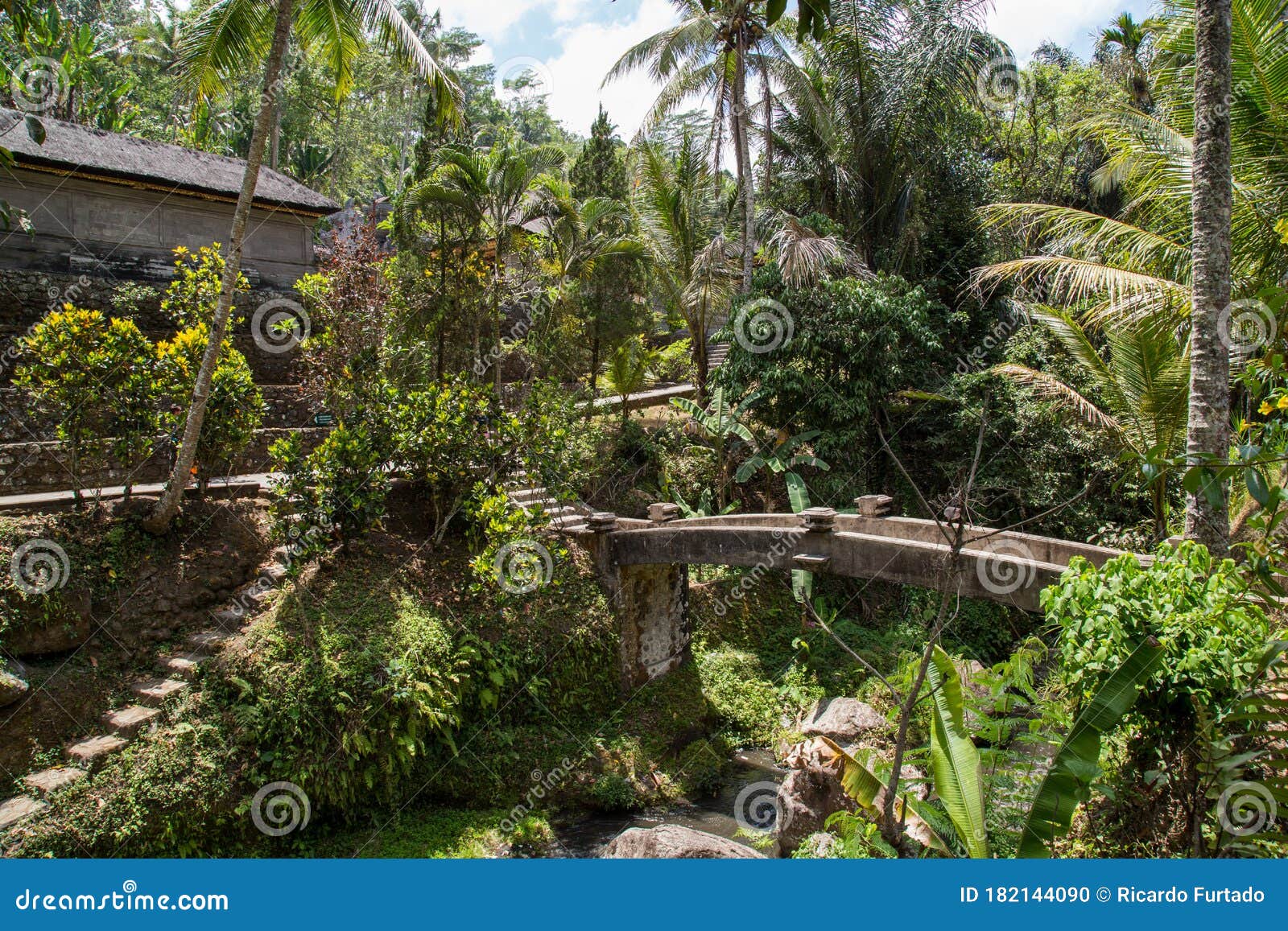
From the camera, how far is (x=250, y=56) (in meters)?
12.4

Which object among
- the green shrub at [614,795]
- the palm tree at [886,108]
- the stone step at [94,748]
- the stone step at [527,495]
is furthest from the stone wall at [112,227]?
the green shrub at [614,795]

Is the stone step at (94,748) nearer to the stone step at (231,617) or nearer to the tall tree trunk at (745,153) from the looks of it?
the stone step at (231,617)

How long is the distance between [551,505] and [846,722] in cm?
685

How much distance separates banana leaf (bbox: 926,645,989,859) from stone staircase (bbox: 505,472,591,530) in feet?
29.7

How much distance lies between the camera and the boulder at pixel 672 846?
8500mm

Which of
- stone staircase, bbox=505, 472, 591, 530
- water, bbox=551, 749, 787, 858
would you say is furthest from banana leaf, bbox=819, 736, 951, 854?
stone staircase, bbox=505, 472, 591, 530

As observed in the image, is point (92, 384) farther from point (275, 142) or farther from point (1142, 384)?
point (275, 142)

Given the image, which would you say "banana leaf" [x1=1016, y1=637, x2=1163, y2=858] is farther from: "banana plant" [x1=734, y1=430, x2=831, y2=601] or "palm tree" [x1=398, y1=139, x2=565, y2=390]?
"palm tree" [x1=398, y1=139, x2=565, y2=390]

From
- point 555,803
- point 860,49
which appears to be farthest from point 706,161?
point 555,803

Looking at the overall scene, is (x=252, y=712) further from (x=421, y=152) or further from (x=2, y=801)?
(x=421, y=152)

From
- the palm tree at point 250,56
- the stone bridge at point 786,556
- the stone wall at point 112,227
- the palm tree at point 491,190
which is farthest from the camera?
the stone wall at point 112,227

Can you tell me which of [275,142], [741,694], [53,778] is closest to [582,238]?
[741,694]

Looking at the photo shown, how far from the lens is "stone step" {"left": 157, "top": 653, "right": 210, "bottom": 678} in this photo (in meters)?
11.4

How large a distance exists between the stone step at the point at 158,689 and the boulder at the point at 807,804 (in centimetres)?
813
